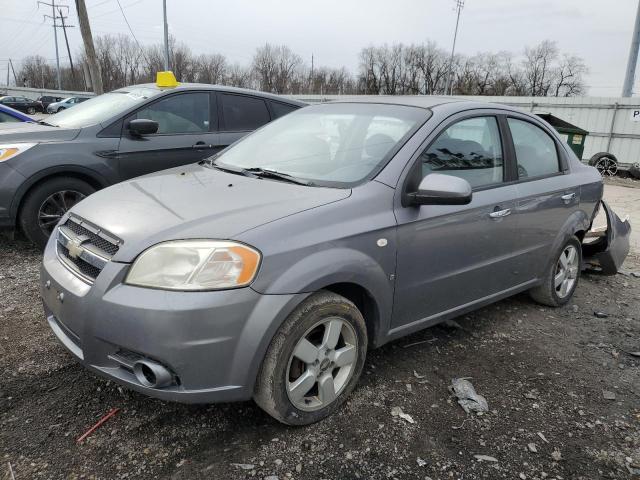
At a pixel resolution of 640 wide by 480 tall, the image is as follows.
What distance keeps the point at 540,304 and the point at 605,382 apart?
3.96 feet

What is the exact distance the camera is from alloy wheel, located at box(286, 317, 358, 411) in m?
2.43

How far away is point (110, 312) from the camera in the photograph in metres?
2.15

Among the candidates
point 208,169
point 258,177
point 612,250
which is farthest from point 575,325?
point 208,169

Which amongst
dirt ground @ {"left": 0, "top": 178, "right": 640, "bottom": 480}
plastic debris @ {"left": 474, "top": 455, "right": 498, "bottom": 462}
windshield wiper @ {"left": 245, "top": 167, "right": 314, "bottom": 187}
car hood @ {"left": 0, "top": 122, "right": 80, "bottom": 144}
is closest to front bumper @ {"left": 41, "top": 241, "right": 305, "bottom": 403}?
dirt ground @ {"left": 0, "top": 178, "right": 640, "bottom": 480}

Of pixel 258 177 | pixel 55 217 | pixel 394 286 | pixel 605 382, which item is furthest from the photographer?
pixel 55 217

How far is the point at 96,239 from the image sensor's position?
248 cm

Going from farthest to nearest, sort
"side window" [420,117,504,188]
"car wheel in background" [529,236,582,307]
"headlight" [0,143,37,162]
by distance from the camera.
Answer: "headlight" [0,143,37,162] < "car wheel in background" [529,236,582,307] < "side window" [420,117,504,188]

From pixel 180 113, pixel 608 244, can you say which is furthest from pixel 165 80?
pixel 608 244

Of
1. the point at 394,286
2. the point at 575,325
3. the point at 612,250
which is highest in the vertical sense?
the point at 394,286

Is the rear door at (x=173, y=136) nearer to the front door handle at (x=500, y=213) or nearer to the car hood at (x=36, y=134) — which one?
the car hood at (x=36, y=134)

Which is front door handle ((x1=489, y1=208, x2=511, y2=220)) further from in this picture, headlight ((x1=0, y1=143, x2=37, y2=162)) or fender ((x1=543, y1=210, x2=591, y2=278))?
headlight ((x1=0, y1=143, x2=37, y2=162))

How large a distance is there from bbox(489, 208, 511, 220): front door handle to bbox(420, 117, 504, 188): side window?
203 mm

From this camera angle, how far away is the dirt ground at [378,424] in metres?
2.29

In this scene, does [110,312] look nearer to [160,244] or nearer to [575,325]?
[160,244]
